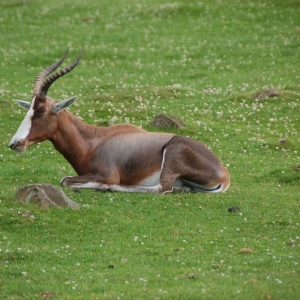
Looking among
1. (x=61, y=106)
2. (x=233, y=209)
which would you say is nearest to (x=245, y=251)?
(x=233, y=209)

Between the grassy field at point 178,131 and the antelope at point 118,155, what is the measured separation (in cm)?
45

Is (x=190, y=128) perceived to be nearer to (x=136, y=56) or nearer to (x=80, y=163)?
(x=80, y=163)

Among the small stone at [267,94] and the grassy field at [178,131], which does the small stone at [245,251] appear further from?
the small stone at [267,94]

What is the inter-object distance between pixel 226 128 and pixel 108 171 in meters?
6.57

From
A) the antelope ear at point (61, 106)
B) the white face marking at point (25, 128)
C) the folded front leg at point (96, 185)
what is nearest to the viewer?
the white face marking at point (25, 128)

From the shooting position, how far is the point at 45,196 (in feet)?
46.1

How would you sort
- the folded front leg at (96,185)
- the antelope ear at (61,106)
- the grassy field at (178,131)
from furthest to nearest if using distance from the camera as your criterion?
the antelope ear at (61,106), the folded front leg at (96,185), the grassy field at (178,131)

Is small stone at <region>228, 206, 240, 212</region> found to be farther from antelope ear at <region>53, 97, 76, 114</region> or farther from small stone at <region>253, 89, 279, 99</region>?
small stone at <region>253, 89, 279, 99</region>

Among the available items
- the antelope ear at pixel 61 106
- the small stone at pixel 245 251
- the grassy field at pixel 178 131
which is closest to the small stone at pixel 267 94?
the grassy field at pixel 178 131

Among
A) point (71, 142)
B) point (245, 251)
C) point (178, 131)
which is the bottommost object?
Answer: point (178, 131)

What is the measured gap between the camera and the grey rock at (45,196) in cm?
1405

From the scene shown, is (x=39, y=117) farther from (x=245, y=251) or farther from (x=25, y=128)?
(x=245, y=251)

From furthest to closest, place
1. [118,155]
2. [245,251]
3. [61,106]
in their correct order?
[118,155], [61,106], [245,251]

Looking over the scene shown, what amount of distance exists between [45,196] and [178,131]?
24.2 feet
